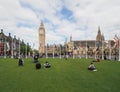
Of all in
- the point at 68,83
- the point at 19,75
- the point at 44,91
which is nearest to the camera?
the point at 44,91

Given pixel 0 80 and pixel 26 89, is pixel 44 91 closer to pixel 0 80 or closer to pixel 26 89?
pixel 26 89

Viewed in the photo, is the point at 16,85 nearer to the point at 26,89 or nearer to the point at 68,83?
the point at 26,89

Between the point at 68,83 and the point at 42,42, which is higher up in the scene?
the point at 42,42

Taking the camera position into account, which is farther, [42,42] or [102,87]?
[42,42]

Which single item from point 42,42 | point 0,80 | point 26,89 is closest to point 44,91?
point 26,89

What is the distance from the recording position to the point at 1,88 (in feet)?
80.3

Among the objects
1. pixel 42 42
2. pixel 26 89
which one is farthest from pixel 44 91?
pixel 42 42

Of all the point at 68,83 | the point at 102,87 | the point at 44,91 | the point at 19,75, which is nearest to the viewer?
the point at 44,91

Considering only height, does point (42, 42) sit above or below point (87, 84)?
above

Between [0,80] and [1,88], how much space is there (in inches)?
158

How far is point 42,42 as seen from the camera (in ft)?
556

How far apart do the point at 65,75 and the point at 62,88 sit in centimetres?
733

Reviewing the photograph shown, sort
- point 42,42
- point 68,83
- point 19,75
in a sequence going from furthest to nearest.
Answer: point 42,42
point 19,75
point 68,83

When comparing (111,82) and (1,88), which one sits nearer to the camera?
(1,88)
